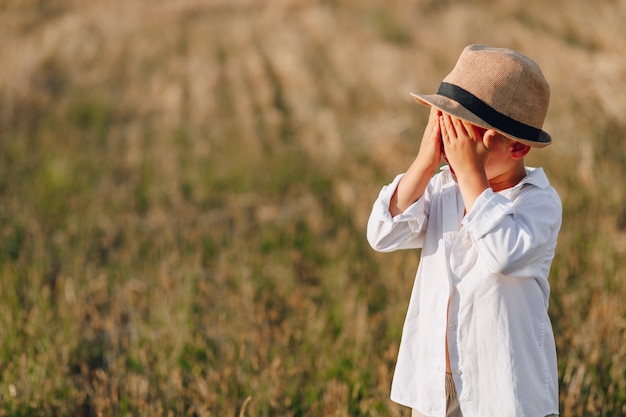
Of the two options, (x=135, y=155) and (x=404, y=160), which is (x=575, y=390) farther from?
(x=135, y=155)

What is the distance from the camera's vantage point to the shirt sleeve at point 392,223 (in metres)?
2.17

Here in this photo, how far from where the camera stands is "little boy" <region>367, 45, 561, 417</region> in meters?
1.97

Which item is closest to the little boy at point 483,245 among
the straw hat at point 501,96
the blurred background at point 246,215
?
the straw hat at point 501,96

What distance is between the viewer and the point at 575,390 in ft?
10.1

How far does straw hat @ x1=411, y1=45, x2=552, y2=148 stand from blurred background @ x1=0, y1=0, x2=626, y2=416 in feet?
4.84

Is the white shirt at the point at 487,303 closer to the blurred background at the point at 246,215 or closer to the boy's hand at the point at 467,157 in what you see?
the boy's hand at the point at 467,157

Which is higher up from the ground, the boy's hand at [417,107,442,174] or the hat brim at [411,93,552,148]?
the hat brim at [411,93,552,148]

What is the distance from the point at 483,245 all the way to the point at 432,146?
33cm

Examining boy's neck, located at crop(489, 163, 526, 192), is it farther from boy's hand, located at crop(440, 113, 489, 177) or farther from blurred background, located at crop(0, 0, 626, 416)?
blurred background, located at crop(0, 0, 626, 416)

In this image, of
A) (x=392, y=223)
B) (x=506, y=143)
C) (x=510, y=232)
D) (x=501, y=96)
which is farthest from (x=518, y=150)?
(x=392, y=223)

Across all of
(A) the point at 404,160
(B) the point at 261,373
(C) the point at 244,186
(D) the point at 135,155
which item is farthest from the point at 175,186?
(B) the point at 261,373

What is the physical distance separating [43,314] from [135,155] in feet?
10.2

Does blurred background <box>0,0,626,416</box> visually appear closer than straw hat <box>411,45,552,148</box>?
No

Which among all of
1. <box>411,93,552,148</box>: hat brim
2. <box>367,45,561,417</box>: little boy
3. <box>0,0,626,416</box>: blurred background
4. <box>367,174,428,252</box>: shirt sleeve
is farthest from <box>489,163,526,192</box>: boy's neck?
<box>0,0,626,416</box>: blurred background
